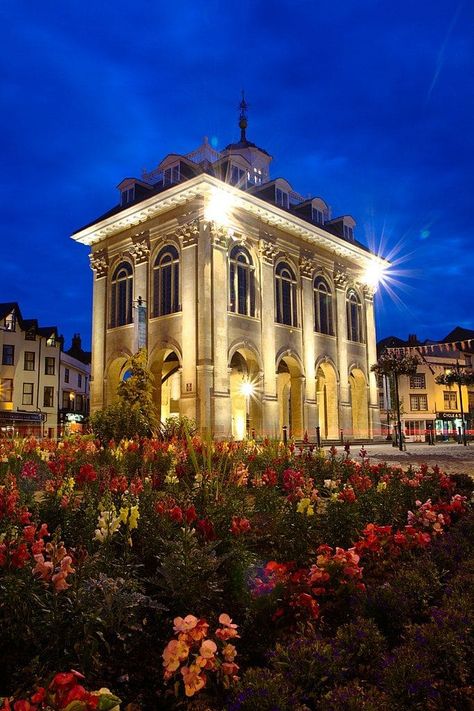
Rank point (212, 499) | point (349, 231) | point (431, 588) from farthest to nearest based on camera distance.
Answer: point (349, 231) → point (212, 499) → point (431, 588)

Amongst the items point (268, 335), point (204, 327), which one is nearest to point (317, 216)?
point (268, 335)

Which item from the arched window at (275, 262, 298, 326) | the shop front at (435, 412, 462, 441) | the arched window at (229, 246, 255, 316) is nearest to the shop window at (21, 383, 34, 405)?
the arched window at (229, 246, 255, 316)

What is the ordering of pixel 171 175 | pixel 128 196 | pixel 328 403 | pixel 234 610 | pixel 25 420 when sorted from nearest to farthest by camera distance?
pixel 234 610
pixel 171 175
pixel 128 196
pixel 328 403
pixel 25 420

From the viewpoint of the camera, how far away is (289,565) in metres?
4.97

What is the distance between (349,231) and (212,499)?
44.0 metres

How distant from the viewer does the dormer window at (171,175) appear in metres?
38.5

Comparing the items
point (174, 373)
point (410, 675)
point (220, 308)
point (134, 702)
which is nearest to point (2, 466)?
point (134, 702)

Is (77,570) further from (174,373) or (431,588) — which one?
(174,373)

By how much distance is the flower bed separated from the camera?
3.08 metres

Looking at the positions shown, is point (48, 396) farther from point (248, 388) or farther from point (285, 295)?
point (285, 295)

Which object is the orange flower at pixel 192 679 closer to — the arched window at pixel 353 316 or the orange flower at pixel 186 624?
the orange flower at pixel 186 624

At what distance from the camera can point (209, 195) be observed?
113ft

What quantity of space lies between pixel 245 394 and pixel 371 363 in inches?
554

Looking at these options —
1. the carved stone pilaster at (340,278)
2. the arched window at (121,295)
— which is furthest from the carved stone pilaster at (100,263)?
the carved stone pilaster at (340,278)
